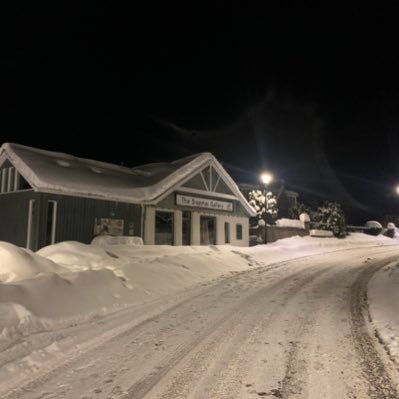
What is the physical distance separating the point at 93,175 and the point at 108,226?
324 centimetres

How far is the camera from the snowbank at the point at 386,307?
6.18 m

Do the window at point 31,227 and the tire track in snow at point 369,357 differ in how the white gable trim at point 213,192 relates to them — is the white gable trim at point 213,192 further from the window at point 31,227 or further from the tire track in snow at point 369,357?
the tire track in snow at point 369,357

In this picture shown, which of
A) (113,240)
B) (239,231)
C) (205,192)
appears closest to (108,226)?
(113,240)

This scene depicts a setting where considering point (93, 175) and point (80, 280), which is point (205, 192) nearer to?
point (93, 175)

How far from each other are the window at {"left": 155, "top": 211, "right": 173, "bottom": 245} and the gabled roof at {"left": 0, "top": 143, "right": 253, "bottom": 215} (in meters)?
1.44

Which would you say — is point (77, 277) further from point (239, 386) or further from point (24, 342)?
point (239, 386)

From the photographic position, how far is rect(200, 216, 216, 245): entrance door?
23.8 m

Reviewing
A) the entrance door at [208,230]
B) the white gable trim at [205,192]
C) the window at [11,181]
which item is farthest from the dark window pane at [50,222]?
the entrance door at [208,230]

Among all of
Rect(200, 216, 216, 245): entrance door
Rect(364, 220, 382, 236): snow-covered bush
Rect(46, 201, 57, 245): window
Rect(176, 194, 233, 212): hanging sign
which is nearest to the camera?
Rect(46, 201, 57, 245): window

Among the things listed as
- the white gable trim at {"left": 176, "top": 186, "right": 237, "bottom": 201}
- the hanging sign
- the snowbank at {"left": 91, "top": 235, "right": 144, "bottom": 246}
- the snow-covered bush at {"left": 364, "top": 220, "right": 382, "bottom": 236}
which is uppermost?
the white gable trim at {"left": 176, "top": 186, "right": 237, "bottom": 201}

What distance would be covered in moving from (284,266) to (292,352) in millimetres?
11522

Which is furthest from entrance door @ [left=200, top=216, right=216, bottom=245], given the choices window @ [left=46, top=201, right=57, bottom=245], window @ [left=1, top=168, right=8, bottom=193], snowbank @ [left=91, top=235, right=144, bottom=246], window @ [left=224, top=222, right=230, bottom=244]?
window @ [left=1, top=168, right=8, bottom=193]

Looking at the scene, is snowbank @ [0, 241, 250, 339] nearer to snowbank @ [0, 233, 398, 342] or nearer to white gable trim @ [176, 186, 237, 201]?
snowbank @ [0, 233, 398, 342]

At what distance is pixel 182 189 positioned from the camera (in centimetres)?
2206
